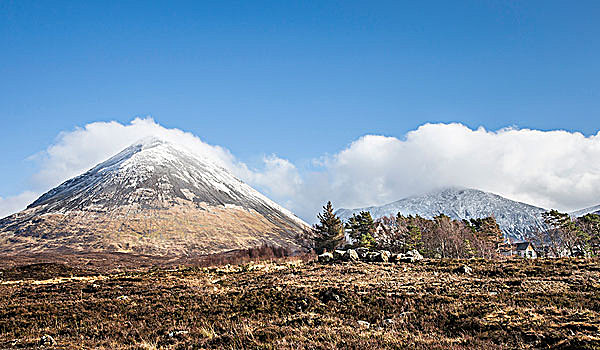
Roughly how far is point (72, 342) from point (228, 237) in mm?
137156

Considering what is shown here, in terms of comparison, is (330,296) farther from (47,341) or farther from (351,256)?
(351,256)

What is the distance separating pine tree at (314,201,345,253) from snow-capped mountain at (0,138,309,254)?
37504 millimetres

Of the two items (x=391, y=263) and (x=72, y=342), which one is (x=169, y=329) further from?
(x=391, y=263)

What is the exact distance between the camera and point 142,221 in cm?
14888

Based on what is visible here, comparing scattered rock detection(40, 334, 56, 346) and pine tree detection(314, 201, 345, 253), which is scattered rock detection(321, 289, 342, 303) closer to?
scattered rock detection(40, 334, 56, 346)

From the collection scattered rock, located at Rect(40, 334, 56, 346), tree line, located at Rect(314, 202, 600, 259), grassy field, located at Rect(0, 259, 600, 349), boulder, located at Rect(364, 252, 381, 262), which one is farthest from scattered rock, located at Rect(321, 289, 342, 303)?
tree line, located at Rect(314, 202, 600, 259)

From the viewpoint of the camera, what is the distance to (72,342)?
11711mm

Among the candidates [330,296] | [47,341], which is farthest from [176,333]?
[330,296]

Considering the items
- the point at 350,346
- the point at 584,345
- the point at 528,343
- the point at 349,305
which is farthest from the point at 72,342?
the point at 584,345

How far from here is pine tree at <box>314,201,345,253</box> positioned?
63969 millimetres

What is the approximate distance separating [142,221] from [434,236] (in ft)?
386

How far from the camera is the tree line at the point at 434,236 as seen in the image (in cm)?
6506

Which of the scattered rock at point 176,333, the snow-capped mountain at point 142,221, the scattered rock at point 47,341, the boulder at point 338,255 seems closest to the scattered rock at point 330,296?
the scattered rock at point 176,333

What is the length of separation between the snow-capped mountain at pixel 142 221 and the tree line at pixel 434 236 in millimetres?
34116
